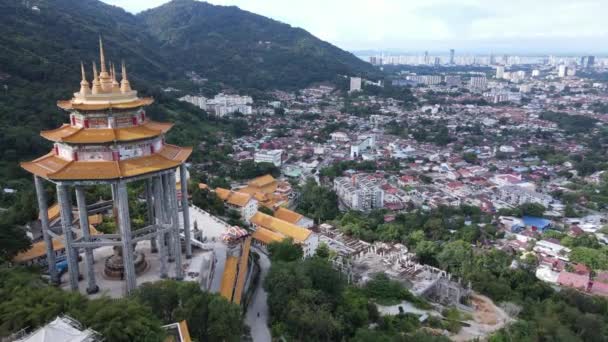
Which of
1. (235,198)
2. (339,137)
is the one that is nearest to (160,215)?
(235,198)

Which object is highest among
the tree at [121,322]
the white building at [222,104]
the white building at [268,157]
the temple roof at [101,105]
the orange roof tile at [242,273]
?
the temple roof at [101,105]

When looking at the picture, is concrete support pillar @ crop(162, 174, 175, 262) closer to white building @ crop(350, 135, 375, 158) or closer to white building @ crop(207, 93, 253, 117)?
white building @ crop(350, 135, 375, 158)

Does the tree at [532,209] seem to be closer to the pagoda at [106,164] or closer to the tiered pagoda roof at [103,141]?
the pagoda at [106,164]

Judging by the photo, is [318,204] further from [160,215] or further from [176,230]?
[176,230]

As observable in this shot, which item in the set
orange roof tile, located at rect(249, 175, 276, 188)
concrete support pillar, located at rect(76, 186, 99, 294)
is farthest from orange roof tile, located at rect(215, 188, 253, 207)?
concrete support pillar, located at rect(76, 186, 99, 294)

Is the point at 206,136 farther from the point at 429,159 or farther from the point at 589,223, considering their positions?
the point at 589,223

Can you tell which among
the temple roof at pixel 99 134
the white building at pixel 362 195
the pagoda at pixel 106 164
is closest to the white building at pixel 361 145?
the white building at pixel 362 195

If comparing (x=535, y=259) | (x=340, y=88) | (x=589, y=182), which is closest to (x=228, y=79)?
(x=340, y=88)
